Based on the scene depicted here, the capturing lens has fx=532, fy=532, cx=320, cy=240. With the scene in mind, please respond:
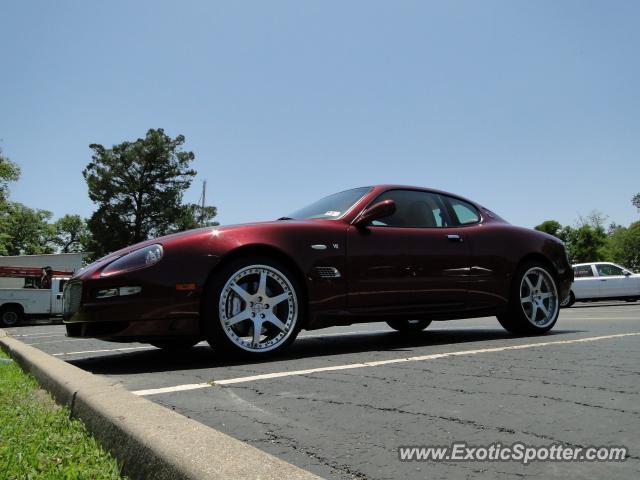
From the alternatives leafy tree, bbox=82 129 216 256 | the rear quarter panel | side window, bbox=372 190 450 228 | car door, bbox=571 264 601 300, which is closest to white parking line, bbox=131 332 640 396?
the rear quarter panel

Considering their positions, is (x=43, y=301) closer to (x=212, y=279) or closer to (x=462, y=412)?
(x=212, y=279)

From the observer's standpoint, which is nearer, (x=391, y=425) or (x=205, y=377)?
(x=391, y=425)

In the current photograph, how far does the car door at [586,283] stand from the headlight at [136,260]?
1708 centimetres

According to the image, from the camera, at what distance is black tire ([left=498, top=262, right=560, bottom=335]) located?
5000 mm

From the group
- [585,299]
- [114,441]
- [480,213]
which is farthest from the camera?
[585,299]

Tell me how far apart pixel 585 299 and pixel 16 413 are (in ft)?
61.5

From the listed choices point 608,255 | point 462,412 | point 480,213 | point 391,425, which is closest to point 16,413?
point 391,425

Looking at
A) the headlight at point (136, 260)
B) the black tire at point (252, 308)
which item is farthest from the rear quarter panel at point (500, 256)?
the headlight at point (136, 260)

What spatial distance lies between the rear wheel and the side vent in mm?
17404

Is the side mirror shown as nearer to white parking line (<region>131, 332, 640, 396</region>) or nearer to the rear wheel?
white parking line (<region>131, 332, 640, 396</region>)

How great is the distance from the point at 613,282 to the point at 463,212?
1578 cm

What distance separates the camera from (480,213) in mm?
5230

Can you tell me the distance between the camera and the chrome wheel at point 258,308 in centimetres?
361

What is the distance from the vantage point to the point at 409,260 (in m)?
4.33
